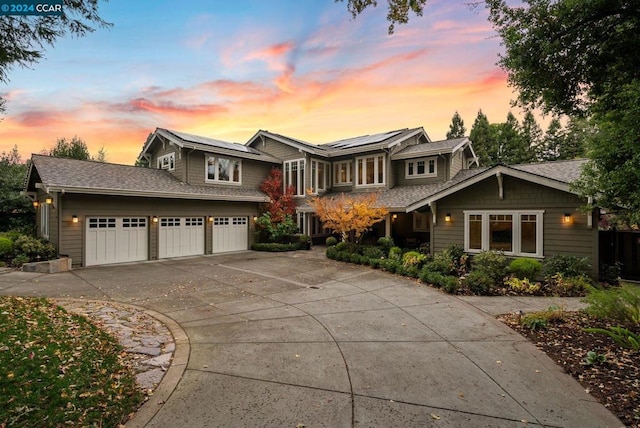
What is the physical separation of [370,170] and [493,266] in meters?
10.4

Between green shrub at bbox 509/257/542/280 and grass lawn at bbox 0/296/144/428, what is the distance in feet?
34.3

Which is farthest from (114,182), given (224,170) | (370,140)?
(370,140)

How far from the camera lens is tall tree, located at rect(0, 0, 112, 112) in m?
5.51

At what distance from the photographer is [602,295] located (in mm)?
5656

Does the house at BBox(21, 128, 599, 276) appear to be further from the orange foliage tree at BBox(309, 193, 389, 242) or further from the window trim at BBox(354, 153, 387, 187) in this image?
the orange foliage tree at BBox(309, 193, 389, 242)

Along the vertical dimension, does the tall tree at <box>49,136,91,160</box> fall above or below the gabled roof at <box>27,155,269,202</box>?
above

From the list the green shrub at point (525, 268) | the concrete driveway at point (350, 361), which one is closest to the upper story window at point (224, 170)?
the concrete driveway at point (350, 361)

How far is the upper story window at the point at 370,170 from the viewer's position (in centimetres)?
1847

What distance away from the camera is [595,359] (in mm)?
4453

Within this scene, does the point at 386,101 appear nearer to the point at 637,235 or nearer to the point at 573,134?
the point at 637,235

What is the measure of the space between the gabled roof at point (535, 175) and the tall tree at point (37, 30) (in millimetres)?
11405

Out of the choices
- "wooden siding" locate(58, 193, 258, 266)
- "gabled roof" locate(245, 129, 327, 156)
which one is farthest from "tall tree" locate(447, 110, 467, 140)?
"wooden siding" locate(58, 193, 258, 266)

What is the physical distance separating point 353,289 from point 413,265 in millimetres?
3309

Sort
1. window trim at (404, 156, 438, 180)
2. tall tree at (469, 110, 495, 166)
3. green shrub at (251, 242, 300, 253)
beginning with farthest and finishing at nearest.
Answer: tall tree at (469, 110, 495, 166) < green shrub at (251, 242, 300, 253) < window trim at (404, 156, 438, 180)
